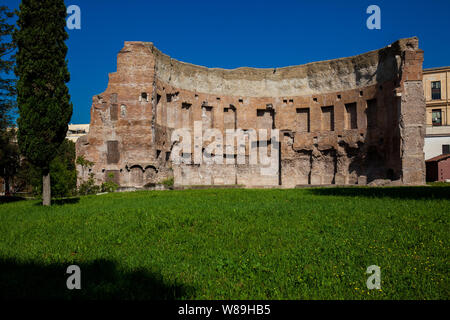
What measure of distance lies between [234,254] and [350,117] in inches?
1063

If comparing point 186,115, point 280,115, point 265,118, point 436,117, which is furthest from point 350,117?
point 436,117

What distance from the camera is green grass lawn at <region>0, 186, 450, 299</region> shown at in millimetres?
3986

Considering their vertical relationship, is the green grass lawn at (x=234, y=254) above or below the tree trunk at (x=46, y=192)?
below

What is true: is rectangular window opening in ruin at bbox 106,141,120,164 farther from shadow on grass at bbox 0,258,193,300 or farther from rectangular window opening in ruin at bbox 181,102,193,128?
shadow on grass at bbox 0,258,193,300

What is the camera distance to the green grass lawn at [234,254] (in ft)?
13.1

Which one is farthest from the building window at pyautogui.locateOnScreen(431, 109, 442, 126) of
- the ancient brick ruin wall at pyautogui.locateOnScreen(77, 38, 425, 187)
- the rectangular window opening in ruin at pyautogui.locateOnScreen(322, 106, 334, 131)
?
the rectangular window opening in ruin at pyautogui.locateOnScreen(322, 106, 334, 131)

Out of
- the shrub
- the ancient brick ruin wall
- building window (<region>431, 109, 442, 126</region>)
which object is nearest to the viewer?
the shrub

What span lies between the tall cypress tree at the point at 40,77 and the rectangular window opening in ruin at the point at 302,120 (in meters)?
23.6

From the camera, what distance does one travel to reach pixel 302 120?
31703 mm

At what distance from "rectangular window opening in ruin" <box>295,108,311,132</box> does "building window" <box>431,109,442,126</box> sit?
19.0 meters

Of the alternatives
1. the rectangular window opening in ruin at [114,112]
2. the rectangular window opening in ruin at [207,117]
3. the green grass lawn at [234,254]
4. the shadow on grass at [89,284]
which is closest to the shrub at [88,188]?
the rectangular window opening in ruin at [114,112]

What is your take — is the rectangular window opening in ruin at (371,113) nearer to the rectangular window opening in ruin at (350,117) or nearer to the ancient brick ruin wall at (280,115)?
the ancient brick ruin wall at (280,115)
